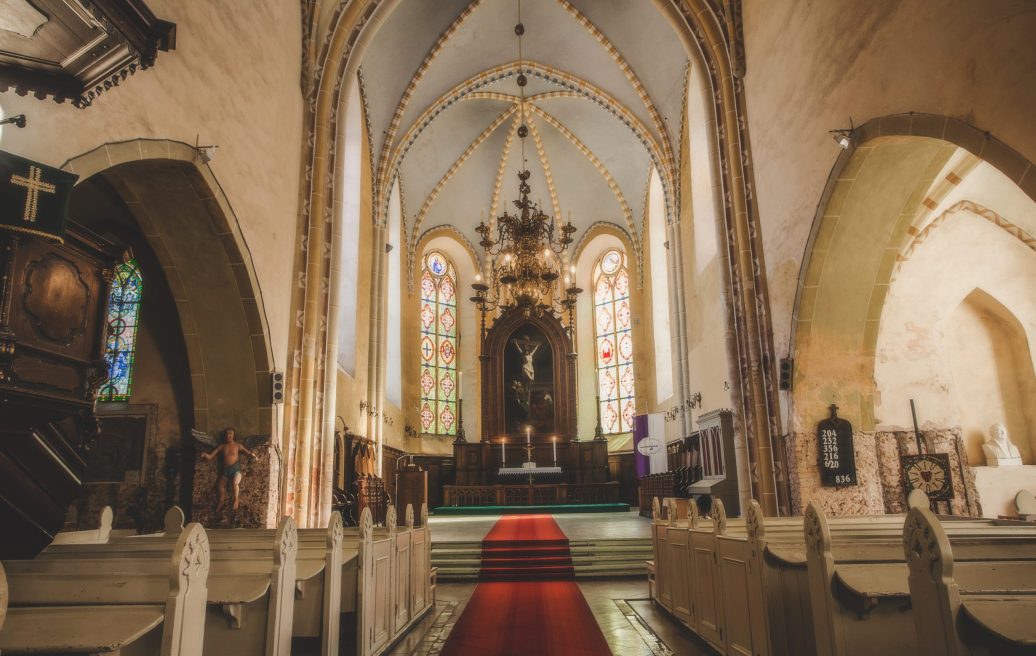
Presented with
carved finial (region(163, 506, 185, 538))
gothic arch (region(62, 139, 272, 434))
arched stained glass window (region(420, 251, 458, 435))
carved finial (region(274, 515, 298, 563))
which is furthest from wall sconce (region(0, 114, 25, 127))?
arched stained glass window (region(420, 251, 458, 435))

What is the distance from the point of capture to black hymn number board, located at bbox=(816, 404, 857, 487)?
8.32m

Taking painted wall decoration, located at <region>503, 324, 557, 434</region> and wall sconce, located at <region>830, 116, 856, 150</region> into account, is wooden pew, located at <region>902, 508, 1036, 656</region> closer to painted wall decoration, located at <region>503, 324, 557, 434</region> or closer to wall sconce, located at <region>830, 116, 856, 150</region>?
wall sconce, located at <region>830, 116, 856, 150</region>

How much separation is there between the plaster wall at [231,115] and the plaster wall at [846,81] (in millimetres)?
6350

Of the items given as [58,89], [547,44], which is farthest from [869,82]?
[547,44]

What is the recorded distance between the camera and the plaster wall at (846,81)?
186 inches

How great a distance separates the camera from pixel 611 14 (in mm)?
13992

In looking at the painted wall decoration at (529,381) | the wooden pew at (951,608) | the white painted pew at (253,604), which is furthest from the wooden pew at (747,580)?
the painted wall decoration at (529,381)

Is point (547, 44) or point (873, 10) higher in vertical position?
point (547, 44)

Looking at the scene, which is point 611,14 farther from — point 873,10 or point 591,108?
point 873,10

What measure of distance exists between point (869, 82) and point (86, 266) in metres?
7.02

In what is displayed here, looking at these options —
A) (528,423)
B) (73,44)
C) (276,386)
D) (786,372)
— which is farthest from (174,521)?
(528,423)

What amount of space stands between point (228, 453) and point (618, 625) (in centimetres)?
490

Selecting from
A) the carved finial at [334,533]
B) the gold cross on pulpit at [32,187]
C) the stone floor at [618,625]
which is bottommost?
the stone floor at [618,625]

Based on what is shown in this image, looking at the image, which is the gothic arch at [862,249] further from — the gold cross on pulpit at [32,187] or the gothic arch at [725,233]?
the gold cross on pulpit at [32,187]
